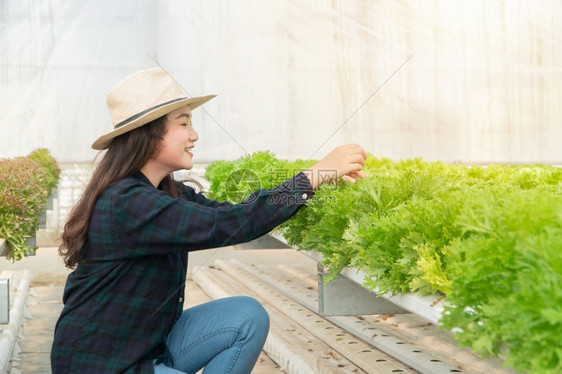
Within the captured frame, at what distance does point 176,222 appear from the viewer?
2387 millimetres

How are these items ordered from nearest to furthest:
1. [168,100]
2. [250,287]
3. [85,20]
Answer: [168,100] → [250,287] → [85,20]

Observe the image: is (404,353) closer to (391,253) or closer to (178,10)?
(391,253)

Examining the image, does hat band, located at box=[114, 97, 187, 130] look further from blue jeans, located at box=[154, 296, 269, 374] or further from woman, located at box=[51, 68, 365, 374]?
blue jeans, located at box=[154, 296, 269, 374]

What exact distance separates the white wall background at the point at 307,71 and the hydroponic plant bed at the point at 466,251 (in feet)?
31.6

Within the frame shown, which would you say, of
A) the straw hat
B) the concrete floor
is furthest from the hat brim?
the concrete floor

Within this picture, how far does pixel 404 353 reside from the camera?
149 inches

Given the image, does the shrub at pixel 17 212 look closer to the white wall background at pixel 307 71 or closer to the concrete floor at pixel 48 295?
the concrete floor at pixel 48 295

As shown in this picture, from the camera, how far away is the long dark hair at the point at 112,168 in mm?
2490

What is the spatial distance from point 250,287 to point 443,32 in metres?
8.62

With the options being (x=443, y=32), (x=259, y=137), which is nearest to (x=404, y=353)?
(x=259, y=137)

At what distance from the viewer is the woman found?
2408 mm

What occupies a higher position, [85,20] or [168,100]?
[85,20]

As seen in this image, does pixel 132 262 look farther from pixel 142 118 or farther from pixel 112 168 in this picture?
pixel 142 118

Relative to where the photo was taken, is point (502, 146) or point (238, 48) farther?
point (502, 146)
